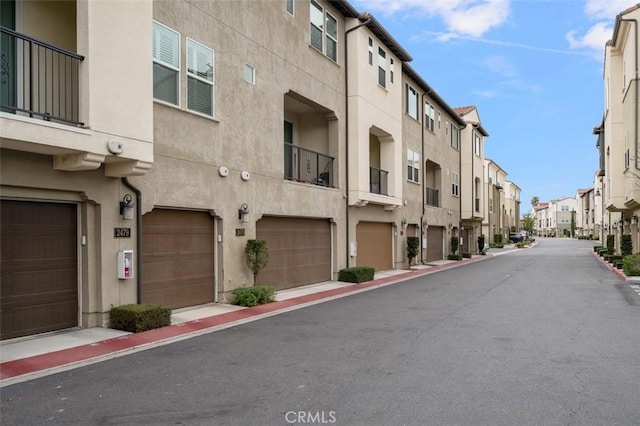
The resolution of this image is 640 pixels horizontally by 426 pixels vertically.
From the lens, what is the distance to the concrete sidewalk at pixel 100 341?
6.71m

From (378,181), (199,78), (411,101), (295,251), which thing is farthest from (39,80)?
(411,101)

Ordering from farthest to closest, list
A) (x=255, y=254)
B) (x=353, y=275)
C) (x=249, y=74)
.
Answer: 1. (x=353, y=275)
2. (x=249, y=74)
3. (x=255, y=254)

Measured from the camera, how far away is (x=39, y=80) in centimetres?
864

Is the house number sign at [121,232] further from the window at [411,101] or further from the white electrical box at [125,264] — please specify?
the window at [411,101]

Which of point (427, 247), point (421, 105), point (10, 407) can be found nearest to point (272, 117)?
point (10, 407)

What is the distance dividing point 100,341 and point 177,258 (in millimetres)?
3219

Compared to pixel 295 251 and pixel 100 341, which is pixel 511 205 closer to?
pixel 295 251

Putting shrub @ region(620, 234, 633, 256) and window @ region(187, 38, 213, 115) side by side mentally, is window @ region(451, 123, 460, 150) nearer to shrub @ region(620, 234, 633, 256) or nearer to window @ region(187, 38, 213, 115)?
shrub @ region(620, 234, 633, 256)

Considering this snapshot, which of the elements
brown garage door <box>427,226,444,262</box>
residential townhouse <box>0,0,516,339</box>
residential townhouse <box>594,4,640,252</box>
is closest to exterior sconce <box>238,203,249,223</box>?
residential townhouse <box>0,0,516,339</box>

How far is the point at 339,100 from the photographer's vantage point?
18.3 meters

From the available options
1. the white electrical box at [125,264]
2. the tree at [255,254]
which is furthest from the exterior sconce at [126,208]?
the tree at [255,254]

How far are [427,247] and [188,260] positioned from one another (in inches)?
787

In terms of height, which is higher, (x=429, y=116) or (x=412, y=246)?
(x=429, y=116)

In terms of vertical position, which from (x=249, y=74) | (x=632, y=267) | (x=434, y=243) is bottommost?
(x=632, y=267)
